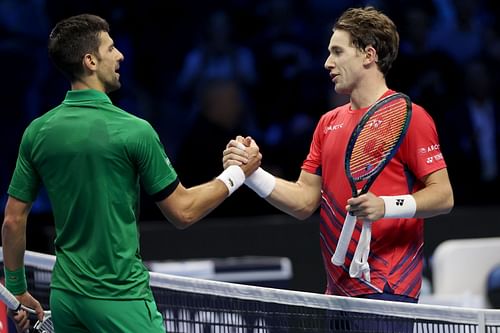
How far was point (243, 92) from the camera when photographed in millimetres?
10070

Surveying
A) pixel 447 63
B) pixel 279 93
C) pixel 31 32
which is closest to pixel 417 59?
pixel 447 63

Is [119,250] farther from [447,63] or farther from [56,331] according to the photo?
[447,63]

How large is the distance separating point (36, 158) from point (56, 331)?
661 millimetres

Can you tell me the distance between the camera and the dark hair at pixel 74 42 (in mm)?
4312

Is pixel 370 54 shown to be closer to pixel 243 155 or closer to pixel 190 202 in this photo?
pixel 243 155

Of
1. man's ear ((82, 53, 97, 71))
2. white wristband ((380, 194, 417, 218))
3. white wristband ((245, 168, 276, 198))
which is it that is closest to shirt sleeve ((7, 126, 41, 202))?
man's ear ((82, 53, 97, 71))

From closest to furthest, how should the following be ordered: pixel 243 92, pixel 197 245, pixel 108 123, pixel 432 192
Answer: pixel 108 123 < pixel 432 192 < pixel 197 245 < pixel 243 92

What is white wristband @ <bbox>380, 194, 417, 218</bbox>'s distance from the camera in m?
4.55

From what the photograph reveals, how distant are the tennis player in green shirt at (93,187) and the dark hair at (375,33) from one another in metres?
1.05

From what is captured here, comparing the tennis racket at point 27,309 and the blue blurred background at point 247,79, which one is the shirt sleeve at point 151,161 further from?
the blue blurred background at point 247,79

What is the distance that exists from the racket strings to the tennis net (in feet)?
1.80

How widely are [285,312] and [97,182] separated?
3.41 feet

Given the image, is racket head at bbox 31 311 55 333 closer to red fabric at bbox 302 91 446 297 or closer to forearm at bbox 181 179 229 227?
forearm at bbox 181 179 229 227

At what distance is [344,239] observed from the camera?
4.60 meters
